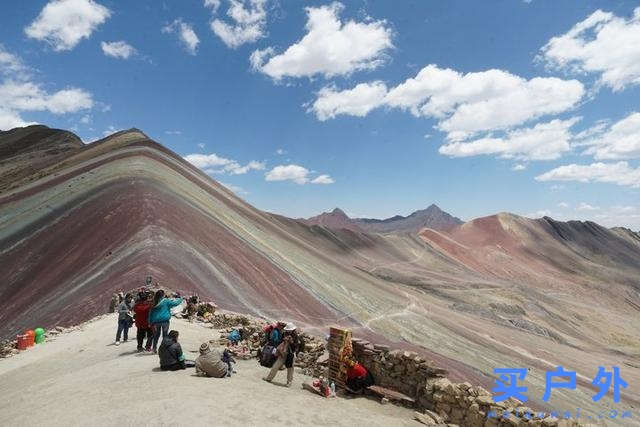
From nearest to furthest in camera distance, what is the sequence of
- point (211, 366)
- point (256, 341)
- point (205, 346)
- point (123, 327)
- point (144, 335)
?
point (211, 366) → point (205, 346) → point (144, 335) → point (123, 327) → point (256, 341)

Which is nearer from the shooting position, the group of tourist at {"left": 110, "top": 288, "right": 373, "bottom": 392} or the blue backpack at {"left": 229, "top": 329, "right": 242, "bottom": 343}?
the group of tourist at {"left": 110, "top": 288, "right": 373, "bottom": 392}

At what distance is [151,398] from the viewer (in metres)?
8.59

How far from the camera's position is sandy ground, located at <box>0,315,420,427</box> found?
807 centimetres

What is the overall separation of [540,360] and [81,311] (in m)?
37.4

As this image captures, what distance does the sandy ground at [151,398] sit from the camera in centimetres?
807

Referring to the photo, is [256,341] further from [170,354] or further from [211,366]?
[170,354]

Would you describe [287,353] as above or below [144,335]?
above

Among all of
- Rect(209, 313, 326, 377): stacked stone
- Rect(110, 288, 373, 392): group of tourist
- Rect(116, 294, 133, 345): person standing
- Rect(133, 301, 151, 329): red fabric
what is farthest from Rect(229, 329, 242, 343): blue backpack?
Rect(116, 294, 133, 345): person standing

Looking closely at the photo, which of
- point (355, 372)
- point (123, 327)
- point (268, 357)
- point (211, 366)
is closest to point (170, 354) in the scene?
point (211, 366)

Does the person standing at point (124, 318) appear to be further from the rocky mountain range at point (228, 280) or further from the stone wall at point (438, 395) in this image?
the rocky mountain range at point (228, 280)

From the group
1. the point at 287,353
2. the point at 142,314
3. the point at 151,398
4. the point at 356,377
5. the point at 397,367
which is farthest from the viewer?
the point at 142,314

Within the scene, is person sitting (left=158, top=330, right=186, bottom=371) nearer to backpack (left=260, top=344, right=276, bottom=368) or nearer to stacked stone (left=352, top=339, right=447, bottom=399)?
backpack (left=260, top=344, right=276, bottom=368)

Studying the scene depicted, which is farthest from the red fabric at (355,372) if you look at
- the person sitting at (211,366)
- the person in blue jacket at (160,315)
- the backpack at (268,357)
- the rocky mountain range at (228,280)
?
the rocky mountain range at (228,280)

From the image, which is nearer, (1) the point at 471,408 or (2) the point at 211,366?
(2) the point at 211,366
